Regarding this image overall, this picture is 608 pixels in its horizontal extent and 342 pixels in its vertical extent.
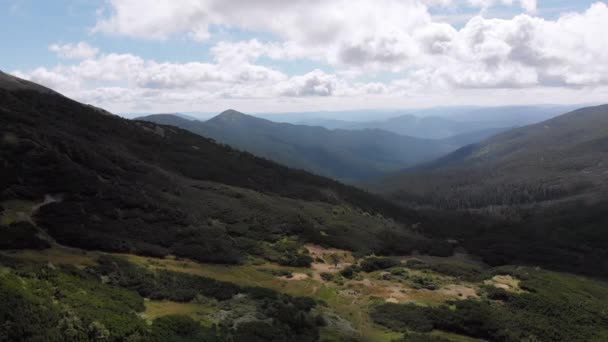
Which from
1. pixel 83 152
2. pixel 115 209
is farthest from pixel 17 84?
pixel 115 209

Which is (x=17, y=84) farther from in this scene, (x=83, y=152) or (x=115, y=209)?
(x=115, y=209)

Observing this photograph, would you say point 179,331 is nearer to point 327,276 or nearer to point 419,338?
point 419,338

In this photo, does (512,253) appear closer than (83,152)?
No

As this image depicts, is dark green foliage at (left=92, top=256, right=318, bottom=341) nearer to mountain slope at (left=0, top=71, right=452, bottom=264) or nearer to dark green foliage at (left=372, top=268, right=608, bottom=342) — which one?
dark green foliage at (left=372, top=268, right=608, bottom=342)

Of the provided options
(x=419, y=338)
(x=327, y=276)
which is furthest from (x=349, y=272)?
(x=419, y=338)

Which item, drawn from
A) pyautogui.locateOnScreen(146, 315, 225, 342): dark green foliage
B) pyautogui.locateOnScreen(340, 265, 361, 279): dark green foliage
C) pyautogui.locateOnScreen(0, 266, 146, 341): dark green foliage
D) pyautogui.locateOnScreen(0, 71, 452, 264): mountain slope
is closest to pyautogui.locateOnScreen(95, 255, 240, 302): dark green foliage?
pyautogui.locateOnScreen(0, 266, 146, 341): dark green foliage

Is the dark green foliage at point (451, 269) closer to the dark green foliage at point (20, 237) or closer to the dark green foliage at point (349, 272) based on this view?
the dark green foliage at point (349, 272)
